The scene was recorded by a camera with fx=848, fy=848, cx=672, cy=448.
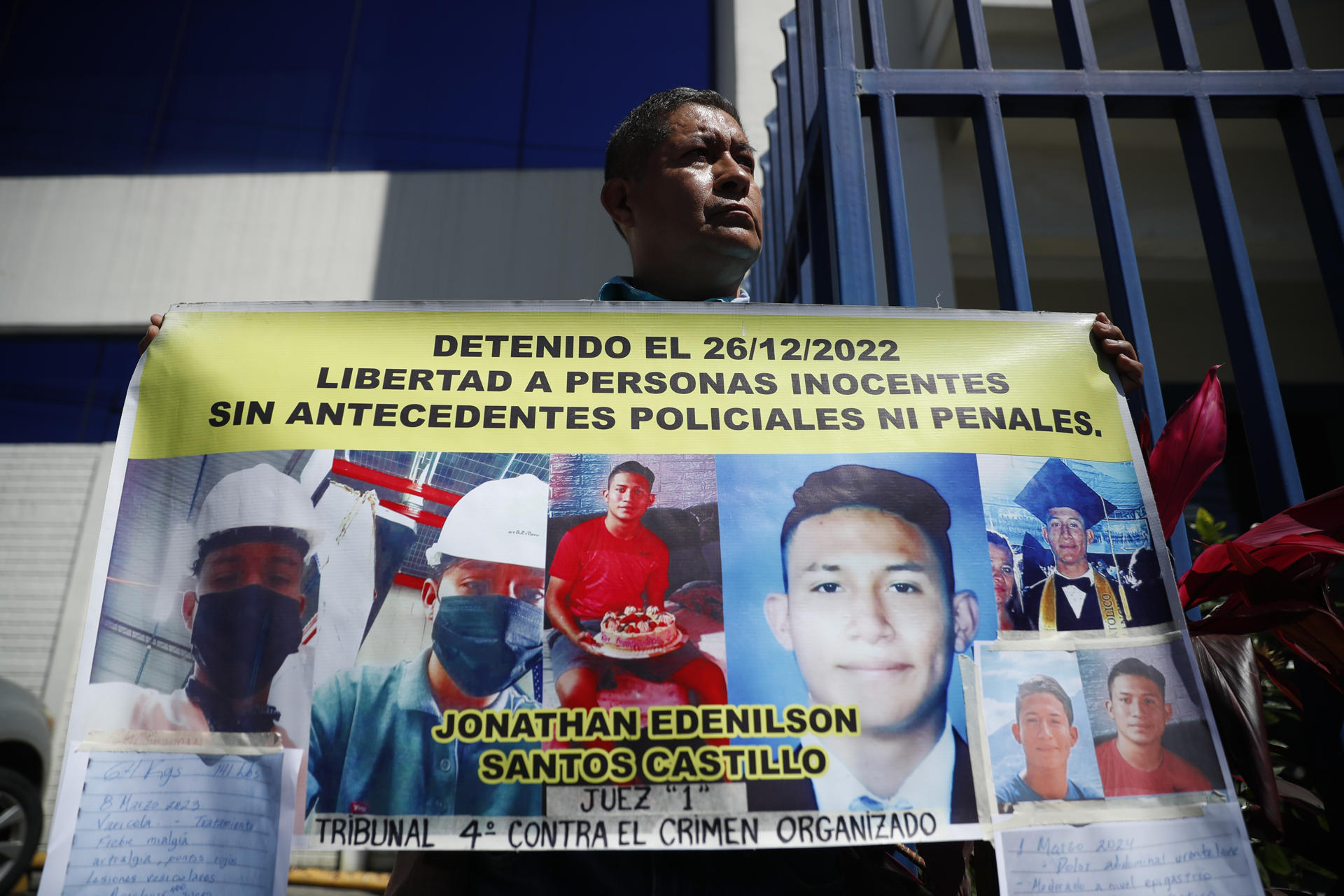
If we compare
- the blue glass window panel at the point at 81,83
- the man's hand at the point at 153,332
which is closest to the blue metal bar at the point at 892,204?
the man's hand at the point at 153,332

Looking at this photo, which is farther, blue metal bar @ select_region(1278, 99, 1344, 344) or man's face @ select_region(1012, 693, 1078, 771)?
blue metal bar @ select_region(1278, 99, 1344, 344)

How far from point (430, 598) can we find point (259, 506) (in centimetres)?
27

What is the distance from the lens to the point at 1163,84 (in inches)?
77.7

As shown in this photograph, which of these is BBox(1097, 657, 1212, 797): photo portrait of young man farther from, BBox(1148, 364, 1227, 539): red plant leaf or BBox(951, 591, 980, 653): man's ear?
BBox(1148, 364, 1227, 539): red plant leaf

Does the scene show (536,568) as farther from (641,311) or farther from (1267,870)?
(1267,870)

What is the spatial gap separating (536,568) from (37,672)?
5378 mm

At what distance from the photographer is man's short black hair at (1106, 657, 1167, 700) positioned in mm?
1085

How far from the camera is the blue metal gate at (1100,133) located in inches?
71.5

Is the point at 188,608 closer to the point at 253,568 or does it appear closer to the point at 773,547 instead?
the point at 253,568

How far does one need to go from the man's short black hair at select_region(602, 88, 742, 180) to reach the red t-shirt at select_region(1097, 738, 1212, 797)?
3.99ft

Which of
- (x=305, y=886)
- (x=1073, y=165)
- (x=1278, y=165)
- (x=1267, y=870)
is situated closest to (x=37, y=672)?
(x=305, y=886)

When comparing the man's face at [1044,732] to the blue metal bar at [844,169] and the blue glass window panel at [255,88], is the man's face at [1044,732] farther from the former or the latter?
the blue glass window panel at [255,88]

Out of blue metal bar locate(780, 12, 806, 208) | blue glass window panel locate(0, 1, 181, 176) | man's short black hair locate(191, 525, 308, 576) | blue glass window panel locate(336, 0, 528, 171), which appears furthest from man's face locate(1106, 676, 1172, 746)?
blue glass window panel locate(0, 1, 181, 176)

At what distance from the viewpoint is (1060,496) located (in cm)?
118
